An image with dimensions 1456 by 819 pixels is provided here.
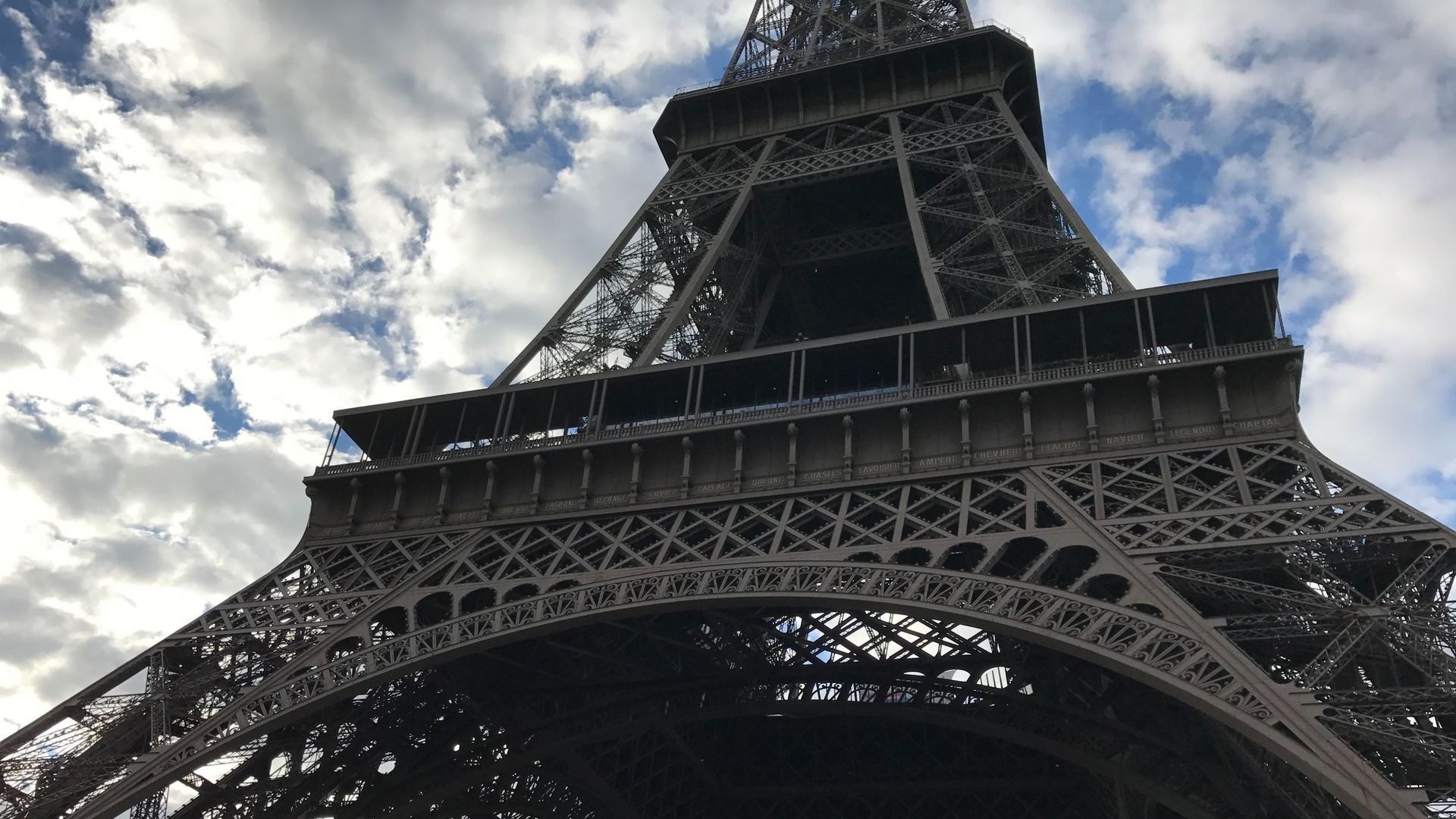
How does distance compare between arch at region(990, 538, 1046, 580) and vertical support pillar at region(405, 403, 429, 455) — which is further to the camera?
vertical support pillar at region(405, 403, 429, 455)

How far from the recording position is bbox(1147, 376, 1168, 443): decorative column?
2045 centimetres

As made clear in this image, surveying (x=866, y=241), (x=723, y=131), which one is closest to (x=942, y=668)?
(x=866, y=241)

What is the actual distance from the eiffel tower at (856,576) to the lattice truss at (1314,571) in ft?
0.19

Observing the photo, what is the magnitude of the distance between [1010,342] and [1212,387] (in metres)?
3.99

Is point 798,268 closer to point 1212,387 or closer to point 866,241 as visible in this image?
point 866,241

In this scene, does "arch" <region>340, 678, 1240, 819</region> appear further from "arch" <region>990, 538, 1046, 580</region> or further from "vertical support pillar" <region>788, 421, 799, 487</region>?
"vertical support pillar" <region>788, 421, 799, 487</region>

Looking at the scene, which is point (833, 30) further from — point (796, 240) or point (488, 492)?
point (488, 492)

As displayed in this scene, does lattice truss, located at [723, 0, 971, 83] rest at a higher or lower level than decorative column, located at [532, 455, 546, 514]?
higher

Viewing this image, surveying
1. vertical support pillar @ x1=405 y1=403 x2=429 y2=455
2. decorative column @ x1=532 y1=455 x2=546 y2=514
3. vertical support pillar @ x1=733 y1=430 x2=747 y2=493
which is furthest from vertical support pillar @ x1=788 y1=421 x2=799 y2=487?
vertical support pillar @ x1=405 y1=403 x2=429 y2=455

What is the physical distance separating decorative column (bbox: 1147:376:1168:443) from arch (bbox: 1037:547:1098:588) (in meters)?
→ 2.27

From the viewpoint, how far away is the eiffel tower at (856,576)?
16781 mm

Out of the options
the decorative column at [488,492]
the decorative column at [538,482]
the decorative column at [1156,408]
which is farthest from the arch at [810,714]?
the decorative column at [1156,408]

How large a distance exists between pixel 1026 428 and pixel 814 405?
3972mm

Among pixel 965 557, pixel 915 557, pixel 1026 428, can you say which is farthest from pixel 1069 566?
pixel 915 557
